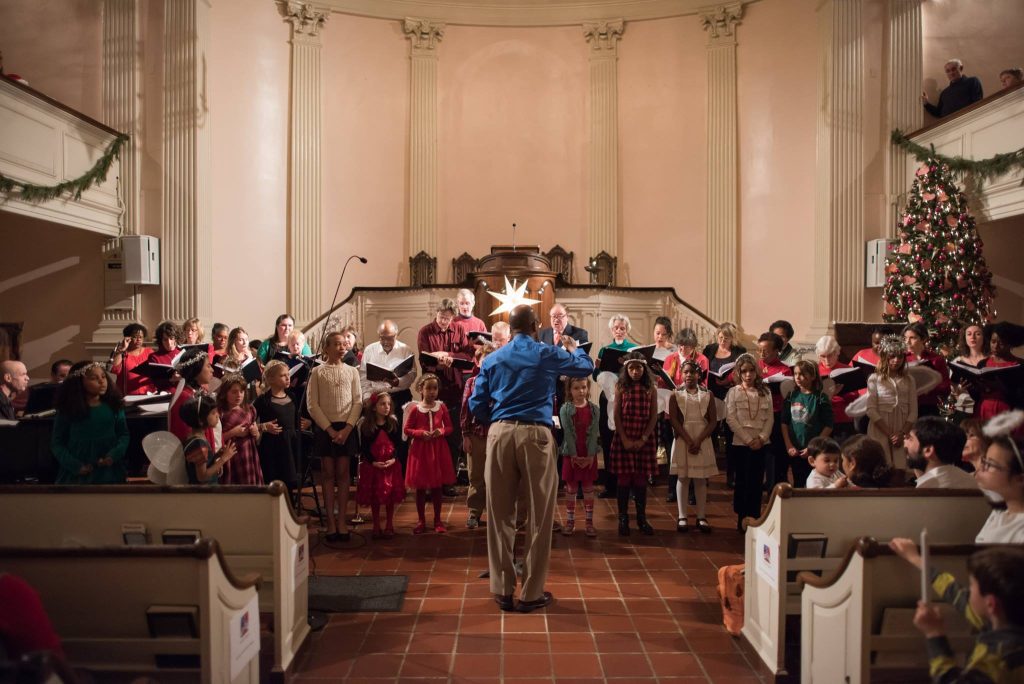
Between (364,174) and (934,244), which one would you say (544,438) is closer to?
(934,244)

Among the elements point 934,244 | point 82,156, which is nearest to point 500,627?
point 934,244

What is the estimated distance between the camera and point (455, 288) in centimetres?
1223

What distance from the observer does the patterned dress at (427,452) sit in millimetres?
6328

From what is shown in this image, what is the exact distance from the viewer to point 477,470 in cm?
629

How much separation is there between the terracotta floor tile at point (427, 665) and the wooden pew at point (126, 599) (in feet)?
3.72

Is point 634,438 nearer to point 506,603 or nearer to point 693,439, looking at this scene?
point 693,439

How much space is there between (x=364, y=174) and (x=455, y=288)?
3.28 m

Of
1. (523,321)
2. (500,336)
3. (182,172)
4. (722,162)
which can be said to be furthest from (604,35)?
(523,321)

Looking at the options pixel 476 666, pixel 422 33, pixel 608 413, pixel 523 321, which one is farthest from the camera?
pixel 422 33

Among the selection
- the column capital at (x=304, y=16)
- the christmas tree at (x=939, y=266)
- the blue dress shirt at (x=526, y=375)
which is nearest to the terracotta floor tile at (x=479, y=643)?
the blue dress shirt at (x=526, y=375)

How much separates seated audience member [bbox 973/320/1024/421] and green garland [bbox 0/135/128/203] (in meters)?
9.11

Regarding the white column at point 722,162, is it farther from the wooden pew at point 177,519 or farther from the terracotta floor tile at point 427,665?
the wooden pew at point 177,519

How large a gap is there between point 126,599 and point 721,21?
13.4 meters

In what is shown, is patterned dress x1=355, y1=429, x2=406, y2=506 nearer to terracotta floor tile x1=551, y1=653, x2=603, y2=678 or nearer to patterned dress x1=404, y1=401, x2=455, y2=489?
patterned dress x1=404, y1=401, x2=455, y2=489
